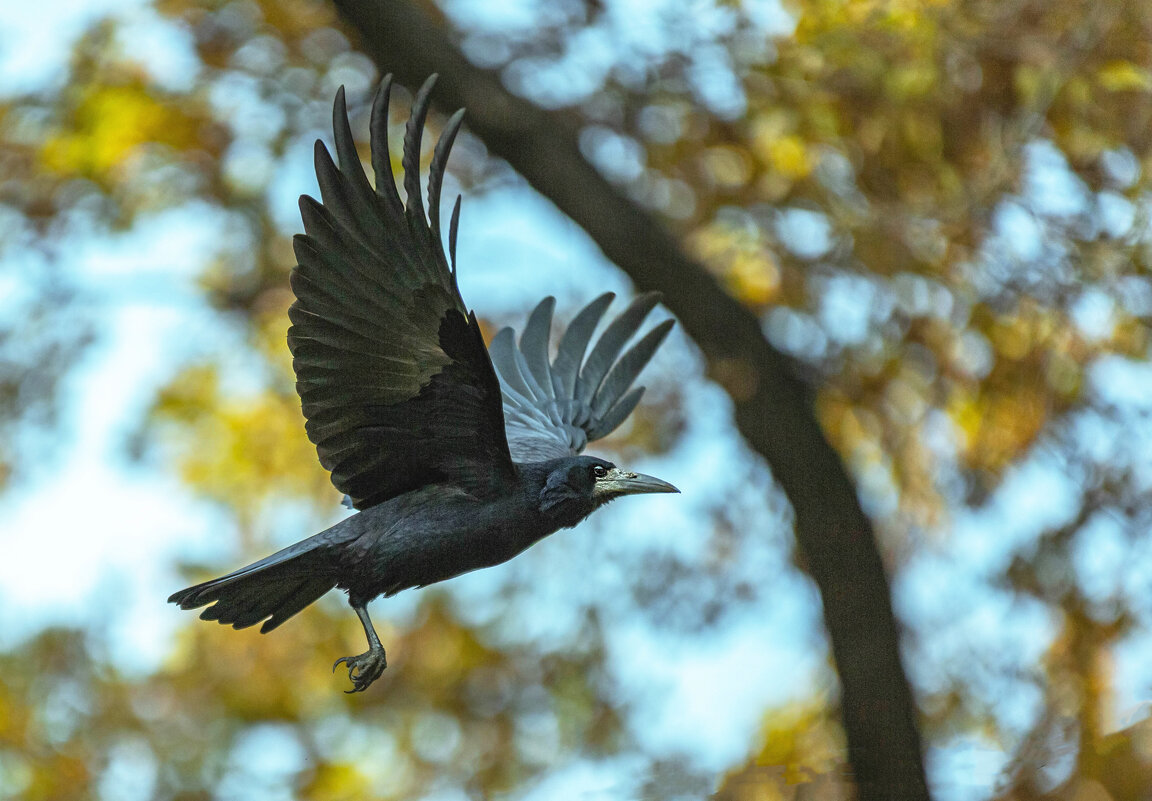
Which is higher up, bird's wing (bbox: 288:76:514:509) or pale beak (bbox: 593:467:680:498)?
bird's wing (bbox: 288:76:514:509)

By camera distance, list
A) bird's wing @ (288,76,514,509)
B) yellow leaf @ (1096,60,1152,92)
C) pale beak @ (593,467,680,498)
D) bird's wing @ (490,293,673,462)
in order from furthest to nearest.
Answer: yellow leaf @ (1096,60,1152,92)
bird's wing @ (490,293,673,462)
pale beak @ (593,467,680,498)
bird's wing @ (288,76,514,509)

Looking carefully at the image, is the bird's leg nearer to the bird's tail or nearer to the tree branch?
the bird's tail

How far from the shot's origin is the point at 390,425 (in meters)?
3.23

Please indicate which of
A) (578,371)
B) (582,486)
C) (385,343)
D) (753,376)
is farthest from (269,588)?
(753,376)

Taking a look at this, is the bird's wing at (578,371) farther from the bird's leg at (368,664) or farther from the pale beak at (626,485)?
the bird's leg at (368,664)

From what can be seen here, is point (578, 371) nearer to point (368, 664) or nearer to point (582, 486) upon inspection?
point (582, 486)

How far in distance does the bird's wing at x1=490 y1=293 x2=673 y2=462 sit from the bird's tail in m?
1.24

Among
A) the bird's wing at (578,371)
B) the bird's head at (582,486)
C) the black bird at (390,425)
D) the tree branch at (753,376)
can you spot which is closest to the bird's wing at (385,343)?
the black bird at (390,425)

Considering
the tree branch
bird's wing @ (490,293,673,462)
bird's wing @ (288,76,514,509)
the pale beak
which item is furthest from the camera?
the tree branch

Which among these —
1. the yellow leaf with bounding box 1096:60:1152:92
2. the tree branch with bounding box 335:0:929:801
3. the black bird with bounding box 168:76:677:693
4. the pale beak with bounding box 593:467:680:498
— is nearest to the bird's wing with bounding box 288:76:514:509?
the black bird with bounding box 168:76:677:693

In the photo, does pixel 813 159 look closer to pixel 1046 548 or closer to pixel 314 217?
pixel 1046 548

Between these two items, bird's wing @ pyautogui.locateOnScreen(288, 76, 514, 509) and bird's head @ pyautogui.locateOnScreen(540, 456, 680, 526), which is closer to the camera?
bird's wing @ pyautogui.locateOnScreen(288, 76, 514, 509)

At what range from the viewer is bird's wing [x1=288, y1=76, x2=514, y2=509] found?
295 cm

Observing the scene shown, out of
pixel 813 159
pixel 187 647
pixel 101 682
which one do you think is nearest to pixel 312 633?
pixel 187 647
